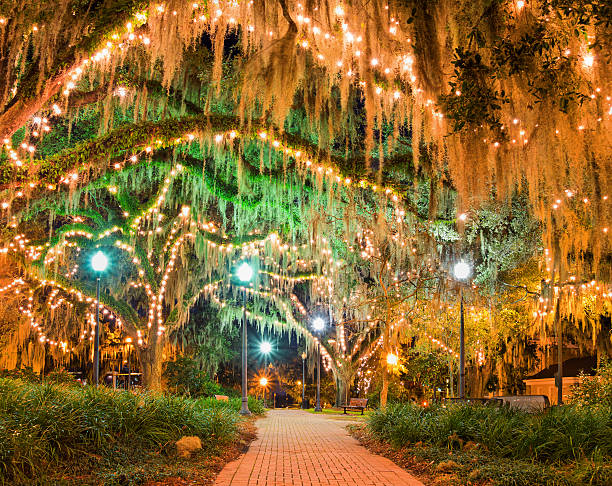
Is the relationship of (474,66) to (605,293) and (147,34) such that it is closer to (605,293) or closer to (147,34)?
(147,34)

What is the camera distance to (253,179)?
13.5 m

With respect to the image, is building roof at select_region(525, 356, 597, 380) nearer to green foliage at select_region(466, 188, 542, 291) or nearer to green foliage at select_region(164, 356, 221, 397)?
green foliage at select_region(466, 188, 542, 291)

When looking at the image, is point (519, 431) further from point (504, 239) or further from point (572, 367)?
point (572, 367)

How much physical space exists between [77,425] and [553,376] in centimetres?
2521

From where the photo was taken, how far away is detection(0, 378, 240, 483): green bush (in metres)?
5.59

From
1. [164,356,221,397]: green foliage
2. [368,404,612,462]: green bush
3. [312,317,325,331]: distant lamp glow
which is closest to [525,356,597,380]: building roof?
[312,317,325,331]: distant lamp glow

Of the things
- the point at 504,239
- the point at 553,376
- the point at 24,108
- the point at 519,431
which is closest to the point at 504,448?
the point at 519,431

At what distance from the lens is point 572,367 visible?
2738 centimetres

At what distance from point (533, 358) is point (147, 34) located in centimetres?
2637

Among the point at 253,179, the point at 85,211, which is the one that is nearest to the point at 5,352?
the point at 85,211

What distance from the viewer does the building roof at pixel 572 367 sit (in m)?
26.6

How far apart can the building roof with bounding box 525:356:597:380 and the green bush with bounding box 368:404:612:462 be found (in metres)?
19.4

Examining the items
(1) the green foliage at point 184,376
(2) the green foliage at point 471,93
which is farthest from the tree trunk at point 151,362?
(2) the green foliage at point 471,93

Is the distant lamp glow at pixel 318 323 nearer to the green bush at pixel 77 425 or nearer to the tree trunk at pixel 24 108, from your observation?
the green bush at pixel 77 425
